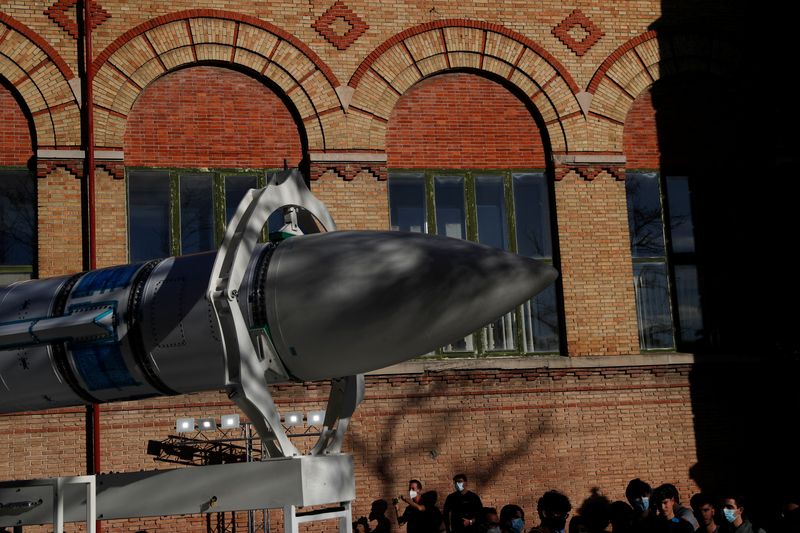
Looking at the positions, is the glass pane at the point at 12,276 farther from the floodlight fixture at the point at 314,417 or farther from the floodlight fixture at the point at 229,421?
the floodlight fixture at the point at 314,417

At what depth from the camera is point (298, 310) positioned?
8.05m

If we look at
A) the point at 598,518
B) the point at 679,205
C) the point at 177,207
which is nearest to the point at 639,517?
the point at 598,518

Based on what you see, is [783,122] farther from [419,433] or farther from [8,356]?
[8,356]

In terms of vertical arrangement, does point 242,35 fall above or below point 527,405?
above

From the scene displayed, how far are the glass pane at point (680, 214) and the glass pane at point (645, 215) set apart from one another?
0.72 feet

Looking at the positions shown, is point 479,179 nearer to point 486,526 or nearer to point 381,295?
point 486,526

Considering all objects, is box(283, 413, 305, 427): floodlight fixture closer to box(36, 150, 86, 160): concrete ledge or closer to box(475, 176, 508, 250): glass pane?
box(475, 176, 508, 250): glass pane

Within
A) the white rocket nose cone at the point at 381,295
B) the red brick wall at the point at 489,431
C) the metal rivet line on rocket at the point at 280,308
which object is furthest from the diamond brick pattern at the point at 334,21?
the white rocket nose cone at the point at 381,295

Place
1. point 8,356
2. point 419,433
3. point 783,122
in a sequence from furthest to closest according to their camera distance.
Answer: point 783,122 → point 419,433 → point 8,356

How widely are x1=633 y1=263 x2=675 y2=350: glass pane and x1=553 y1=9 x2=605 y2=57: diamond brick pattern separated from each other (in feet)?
12.4

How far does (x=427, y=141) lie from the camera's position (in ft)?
59.5

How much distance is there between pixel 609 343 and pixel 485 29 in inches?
219

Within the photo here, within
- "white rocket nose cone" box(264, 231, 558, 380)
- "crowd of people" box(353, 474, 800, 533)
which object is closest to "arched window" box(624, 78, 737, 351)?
"crowd of people" box(353, 474, 800, 533)

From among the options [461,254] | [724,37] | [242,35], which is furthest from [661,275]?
[461,254]
